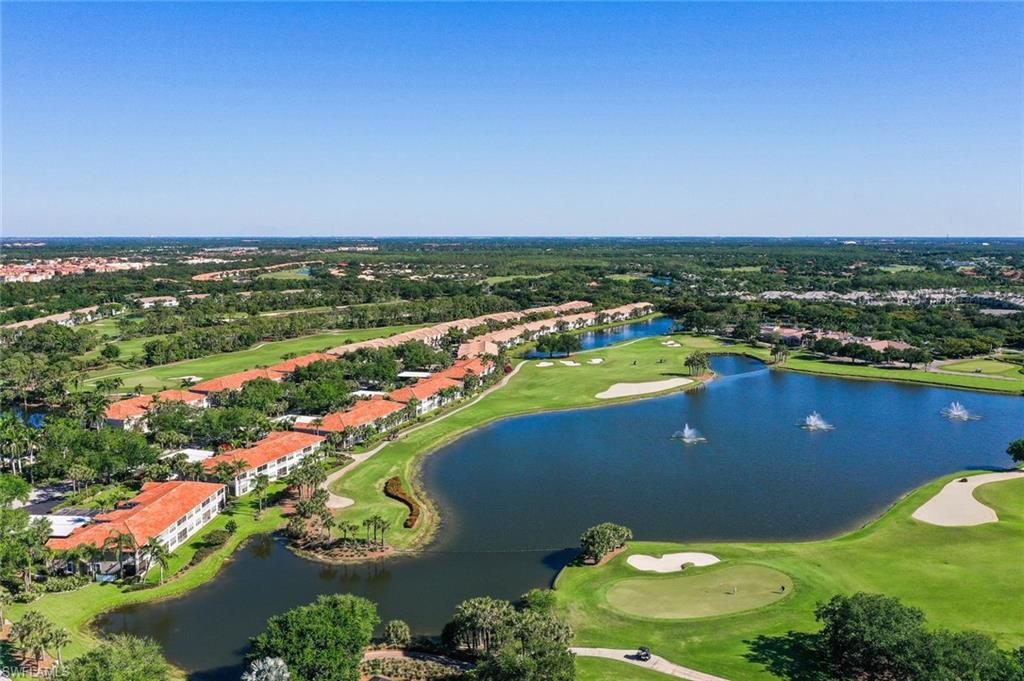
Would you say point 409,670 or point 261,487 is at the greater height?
point 261,487

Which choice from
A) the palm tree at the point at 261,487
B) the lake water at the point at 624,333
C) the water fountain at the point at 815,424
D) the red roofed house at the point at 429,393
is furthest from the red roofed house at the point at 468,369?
the water fountain at the point at 815,424

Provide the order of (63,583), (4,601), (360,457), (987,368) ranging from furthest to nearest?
1. (987,368)
2. (360,457)
3. (63,583)
4. (4,601)

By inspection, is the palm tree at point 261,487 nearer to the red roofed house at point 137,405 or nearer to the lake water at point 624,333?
the red roofed house at point 137,405

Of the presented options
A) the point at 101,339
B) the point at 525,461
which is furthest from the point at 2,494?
the point at 101,339

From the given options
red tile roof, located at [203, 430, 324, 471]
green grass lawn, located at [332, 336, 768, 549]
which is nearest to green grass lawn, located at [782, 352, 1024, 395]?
green grass lawn, located at [332, 336, 768, 549]

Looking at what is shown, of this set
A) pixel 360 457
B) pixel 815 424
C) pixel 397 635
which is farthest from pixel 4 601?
pixel 815 424

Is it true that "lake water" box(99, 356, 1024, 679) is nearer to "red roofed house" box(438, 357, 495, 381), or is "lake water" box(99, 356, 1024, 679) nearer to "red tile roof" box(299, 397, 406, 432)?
"red tile roof" box(299, 397, 406, 432)

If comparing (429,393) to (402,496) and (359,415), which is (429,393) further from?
(402,496)
